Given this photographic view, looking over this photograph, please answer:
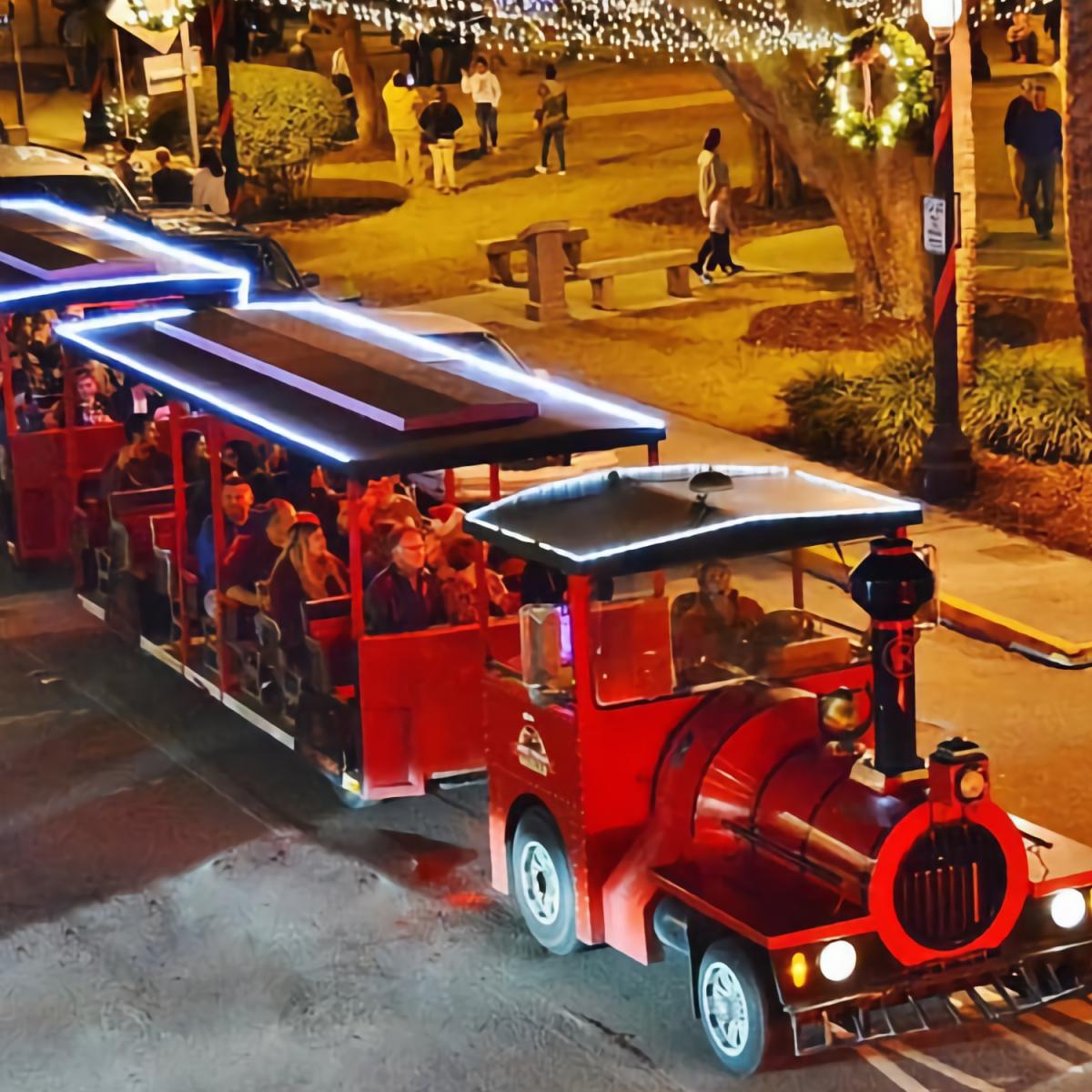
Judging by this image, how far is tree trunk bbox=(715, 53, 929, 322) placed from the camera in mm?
19188

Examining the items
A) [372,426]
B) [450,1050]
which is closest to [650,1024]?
[450,1050]

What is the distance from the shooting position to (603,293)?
75.7 ft

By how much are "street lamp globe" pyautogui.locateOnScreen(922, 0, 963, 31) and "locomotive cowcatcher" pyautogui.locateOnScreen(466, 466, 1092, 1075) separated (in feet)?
21.3

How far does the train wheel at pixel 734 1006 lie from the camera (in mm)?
6906

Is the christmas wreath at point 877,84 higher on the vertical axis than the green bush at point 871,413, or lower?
higher

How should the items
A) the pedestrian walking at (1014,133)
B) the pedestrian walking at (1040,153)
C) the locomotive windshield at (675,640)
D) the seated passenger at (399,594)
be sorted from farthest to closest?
the pedestrian walking at (1014,133) < the pedestrian walking at (1040,153) < the seated passenger at (399,594) < the locomotive windshield at (675,640)

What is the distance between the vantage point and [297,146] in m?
32.6

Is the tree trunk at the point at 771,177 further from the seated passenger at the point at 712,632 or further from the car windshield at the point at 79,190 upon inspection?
the seated passenger at the point at 712,632

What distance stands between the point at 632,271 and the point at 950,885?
17174mm

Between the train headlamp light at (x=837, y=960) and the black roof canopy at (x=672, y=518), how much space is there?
1.48 m

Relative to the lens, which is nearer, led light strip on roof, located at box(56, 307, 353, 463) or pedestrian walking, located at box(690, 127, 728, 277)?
led light strip on roof, located at box(56, 307, 353, 463)

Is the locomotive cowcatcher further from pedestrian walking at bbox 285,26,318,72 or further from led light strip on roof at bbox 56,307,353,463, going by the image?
pedestrian walking at bbox 285,26,318,72

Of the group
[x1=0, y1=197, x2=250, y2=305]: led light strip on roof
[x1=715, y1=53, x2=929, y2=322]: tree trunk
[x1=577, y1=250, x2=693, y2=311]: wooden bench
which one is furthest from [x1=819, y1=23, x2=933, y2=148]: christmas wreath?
[x1=0, y1=197, x2=250, y2=305]: led light strip on roof

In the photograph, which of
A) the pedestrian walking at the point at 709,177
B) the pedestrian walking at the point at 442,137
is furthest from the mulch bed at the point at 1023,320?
the pedestrian walking at the point at 442,137
